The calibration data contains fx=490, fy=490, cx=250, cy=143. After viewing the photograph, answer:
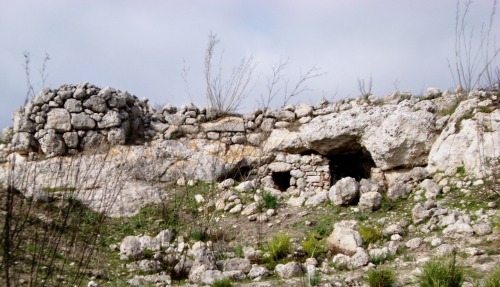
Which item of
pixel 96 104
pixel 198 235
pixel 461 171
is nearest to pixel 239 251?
pixel 198 235

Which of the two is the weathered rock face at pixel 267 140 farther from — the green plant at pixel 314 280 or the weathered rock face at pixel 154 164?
the green plant at pixel 314 280

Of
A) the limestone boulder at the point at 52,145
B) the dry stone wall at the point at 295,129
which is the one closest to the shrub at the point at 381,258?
the dry stone wall at the point at 295,129

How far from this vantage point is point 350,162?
10.1 m

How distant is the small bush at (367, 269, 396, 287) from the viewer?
4.57 m

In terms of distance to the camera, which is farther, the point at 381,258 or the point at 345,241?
the point at 345,241

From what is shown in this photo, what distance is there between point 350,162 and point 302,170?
1257 millimetres

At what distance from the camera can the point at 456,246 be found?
5.61 meters

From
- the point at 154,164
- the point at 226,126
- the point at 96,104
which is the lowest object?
the point at 154,164

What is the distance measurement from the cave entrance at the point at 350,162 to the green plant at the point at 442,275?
510 centimetres

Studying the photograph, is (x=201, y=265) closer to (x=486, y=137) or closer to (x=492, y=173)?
(x=492, y=173)

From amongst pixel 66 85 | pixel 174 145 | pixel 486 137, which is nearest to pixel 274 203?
pixel 174 145

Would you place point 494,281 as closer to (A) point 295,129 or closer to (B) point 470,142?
(B) point 470,142

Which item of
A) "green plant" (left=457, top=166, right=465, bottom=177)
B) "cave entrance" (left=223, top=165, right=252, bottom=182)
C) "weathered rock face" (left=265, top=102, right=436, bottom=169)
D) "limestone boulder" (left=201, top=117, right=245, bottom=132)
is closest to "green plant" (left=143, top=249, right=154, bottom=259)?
"cave entrance" (left=223, top=165, right=252, bottom=182)

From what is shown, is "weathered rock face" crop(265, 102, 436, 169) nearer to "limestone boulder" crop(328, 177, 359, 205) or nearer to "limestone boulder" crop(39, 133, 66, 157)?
"limestone boulder" crop(328, 177, 359, 205)
